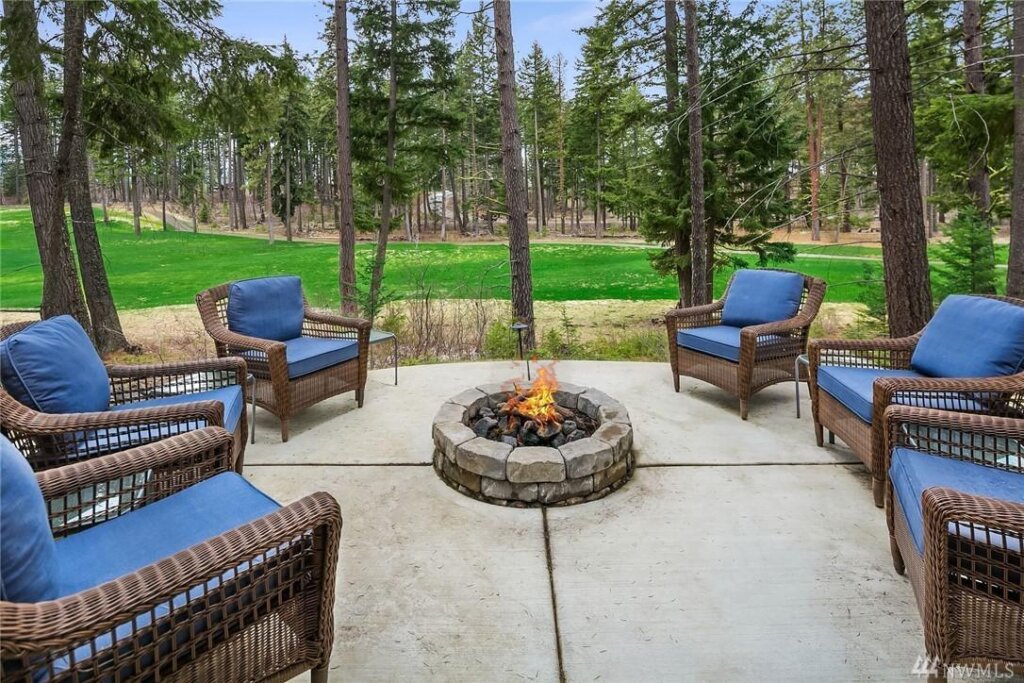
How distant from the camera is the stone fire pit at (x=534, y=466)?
97.6 inches

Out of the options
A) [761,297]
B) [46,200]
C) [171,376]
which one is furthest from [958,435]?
[46,200]

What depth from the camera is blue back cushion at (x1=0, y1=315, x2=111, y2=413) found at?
6.38 feet

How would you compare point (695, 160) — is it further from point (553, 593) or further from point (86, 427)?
point (86, 427)

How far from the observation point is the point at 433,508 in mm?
2508

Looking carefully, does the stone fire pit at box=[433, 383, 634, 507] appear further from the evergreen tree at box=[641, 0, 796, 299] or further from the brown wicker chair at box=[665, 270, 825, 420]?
the evergreen tree at box=[641, 0, 796, 299]

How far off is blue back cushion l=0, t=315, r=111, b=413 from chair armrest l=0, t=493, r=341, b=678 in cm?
132

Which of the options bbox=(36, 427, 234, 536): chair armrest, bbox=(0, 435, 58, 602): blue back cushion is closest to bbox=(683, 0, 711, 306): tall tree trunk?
bbox=(36, 427, 234, 536): chair armrest

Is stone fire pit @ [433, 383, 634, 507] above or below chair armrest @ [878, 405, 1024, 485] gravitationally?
below

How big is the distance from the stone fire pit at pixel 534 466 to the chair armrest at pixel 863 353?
1.15m

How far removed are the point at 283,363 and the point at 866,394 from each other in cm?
300

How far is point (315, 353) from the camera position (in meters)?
3.51

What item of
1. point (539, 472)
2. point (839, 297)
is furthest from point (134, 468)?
point (839, 297)

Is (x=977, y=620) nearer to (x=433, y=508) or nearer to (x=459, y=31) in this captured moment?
(x=433, y=508)

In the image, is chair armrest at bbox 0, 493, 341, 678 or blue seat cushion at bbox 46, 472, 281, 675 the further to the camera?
blue seat cushion at bbox 46, 472, 281, 675
